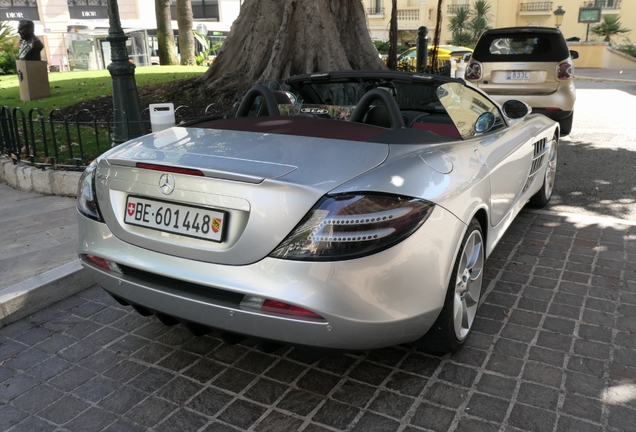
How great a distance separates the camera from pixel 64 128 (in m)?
9.43

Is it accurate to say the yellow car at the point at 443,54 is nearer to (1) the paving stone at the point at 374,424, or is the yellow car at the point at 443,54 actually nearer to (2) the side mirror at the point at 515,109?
(2) the side mirror at the point at 515,109

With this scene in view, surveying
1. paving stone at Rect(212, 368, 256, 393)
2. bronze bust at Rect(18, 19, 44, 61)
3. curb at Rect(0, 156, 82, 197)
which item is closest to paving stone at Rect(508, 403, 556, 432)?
paving stone at Rect(212, 368, 256, 393)

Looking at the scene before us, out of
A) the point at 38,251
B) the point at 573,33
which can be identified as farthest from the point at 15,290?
the point at 573,33

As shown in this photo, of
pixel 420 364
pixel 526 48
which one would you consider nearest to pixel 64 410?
pixel 420 364

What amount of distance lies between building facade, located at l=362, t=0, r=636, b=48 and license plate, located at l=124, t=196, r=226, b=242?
4529 cm

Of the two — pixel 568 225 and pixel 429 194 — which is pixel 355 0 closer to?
pixel 568 225

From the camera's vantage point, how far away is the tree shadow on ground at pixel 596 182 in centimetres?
605

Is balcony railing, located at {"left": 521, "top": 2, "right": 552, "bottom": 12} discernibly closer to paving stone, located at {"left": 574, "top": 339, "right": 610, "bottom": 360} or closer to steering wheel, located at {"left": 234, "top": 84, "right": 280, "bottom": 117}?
steering wheel, located at {"left": 234, "top": 84, "right": 280, "bottom": 117}

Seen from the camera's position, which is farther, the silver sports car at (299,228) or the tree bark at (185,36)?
the tree bark at (185,36)

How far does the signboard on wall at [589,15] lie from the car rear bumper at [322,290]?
48617 millimetres

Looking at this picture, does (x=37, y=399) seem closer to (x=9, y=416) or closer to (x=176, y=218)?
(x=9, y=416)

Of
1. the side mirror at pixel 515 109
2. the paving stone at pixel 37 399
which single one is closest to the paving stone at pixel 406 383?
the paving stone at pixel 37 399

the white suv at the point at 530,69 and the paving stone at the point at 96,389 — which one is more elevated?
the white suv at the point at 530,69

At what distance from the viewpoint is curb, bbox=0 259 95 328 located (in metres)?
3.78
